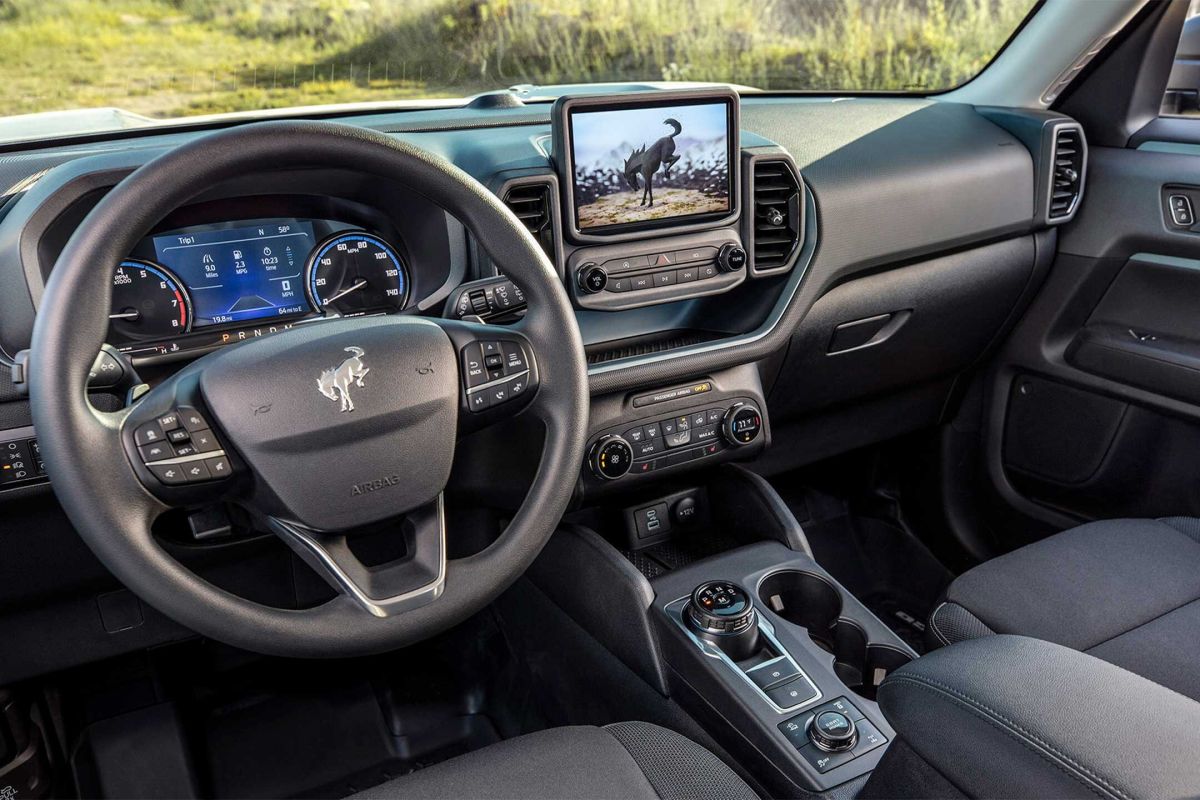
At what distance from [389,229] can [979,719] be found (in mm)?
1061

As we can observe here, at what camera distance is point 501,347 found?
4.22 ft

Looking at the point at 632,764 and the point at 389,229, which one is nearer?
the point at 632,764

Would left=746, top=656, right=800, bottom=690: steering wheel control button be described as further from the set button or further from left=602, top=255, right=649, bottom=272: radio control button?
the set button

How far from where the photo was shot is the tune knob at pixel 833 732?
4.84ft

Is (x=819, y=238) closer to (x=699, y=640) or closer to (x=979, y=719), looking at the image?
(x=699, y=640)

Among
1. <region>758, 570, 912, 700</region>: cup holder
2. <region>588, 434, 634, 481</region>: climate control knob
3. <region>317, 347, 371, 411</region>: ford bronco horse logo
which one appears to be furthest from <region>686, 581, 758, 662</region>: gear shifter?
<region>317, 347, 371, 411</region>: ford bronco horse logo

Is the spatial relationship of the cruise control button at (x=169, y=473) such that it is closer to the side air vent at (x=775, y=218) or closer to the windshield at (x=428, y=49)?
the windshield at (x=428, y=49)

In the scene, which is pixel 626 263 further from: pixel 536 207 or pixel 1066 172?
pixel 1066 172

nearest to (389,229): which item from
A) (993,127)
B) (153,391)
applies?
(153,391)

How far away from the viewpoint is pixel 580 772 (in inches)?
47.3

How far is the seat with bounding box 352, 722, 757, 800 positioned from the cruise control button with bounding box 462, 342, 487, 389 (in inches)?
17.5

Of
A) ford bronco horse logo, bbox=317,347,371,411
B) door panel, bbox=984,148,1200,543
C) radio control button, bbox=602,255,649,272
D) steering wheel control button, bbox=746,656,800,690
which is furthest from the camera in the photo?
door panel, bbox=984,148,1200,543

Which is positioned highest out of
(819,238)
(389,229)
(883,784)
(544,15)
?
(544,15)

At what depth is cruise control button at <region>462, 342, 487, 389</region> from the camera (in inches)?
49.6
